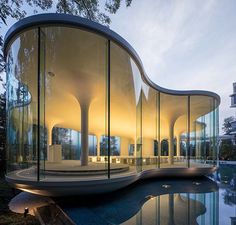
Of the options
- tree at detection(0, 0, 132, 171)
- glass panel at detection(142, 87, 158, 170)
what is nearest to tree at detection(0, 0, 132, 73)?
tree at detection(0, 0, 132, 171)

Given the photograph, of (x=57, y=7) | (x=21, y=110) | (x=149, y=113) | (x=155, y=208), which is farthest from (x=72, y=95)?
(x=149, y=113)

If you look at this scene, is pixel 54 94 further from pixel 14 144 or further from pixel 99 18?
pixel 99 18

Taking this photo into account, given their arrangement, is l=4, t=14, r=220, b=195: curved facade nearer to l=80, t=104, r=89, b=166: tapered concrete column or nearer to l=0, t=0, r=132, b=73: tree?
l=80, t=104, r=89, b=166: tapered concrete column

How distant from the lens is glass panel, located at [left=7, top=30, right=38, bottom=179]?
688cm

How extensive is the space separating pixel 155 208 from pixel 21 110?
5.86m

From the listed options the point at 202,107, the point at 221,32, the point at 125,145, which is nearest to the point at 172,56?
the point at 202,107

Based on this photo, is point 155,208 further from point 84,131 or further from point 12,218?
point 84,131

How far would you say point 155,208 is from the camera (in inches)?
227

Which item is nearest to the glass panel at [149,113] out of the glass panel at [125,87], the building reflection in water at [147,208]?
the glass panel at [125,87]

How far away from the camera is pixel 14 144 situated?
788cm

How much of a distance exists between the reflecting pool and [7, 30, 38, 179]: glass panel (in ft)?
7.40

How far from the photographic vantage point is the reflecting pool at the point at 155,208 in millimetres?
4793

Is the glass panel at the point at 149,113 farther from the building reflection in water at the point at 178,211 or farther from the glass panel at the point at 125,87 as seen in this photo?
the building reflection in water at the point at 178,211

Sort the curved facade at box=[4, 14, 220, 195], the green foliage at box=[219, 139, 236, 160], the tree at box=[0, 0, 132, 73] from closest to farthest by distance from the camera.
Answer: the curved facade at box=[4, 14, 220, 195]
the tree at box=[0, 0, 132, 73]
the green foliage at box=[219, 139, 236, 160]
